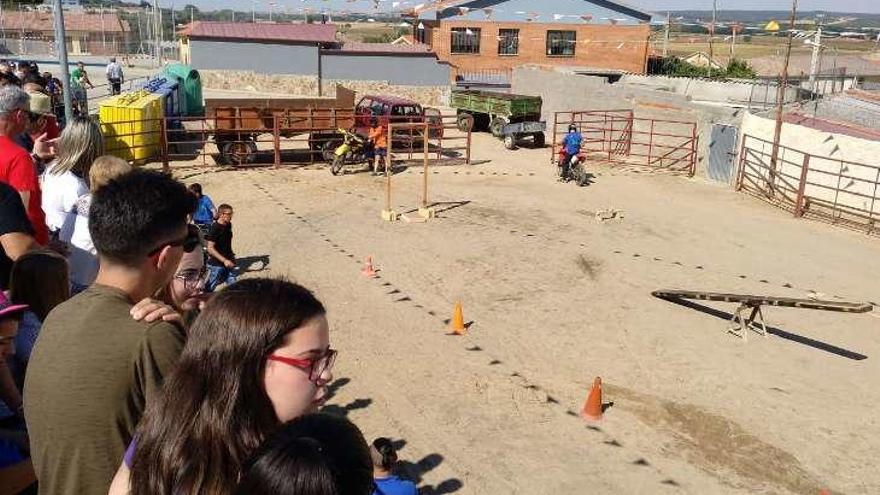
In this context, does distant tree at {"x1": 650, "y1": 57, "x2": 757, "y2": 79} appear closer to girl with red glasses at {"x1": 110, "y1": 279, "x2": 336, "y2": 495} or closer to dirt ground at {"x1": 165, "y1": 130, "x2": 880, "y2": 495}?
dirt ground at {"x1": 165, "y1": 130, "x2": 880, "y2": 495}

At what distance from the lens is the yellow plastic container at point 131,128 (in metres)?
16.7

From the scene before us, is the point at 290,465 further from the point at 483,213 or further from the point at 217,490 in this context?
the point at 483,213

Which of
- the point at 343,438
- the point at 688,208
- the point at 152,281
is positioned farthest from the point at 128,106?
the point at 343,438

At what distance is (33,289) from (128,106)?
14915 mm

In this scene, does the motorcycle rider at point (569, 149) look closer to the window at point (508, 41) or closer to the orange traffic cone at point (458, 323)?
the orange traffic cone at point (458, 323)

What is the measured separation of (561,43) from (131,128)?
2839 cm

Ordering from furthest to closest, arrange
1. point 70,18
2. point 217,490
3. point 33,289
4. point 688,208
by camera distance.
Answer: point 70,18
point 688,208
point 33,289
point 217,490

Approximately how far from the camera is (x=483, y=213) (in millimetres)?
14516

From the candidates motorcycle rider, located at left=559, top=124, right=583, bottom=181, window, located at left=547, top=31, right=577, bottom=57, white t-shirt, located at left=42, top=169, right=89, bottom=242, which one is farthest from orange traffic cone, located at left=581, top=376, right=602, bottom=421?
window, located at left=547, top=31, right=577, bottom=57

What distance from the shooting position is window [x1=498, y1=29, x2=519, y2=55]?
39.2 metres

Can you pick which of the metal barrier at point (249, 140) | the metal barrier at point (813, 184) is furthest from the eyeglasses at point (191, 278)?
the metal barrier at point (813, 184)

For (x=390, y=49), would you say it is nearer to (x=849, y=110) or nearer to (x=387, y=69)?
(x=387, y=69)

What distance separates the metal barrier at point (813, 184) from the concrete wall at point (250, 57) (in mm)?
24367

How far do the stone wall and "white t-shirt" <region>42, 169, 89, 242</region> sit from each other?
31.0m
